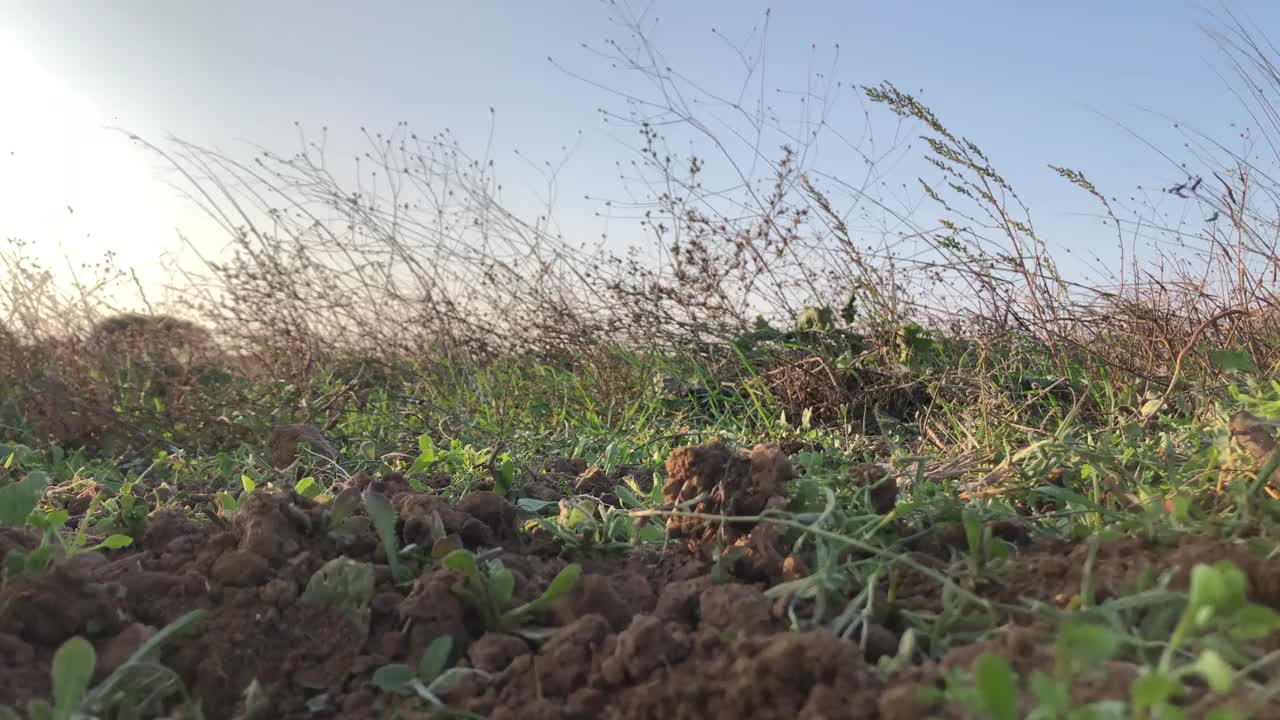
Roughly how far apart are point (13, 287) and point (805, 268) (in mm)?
4032

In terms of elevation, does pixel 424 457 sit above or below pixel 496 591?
above

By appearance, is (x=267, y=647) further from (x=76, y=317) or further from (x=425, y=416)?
(x=76, y=317)

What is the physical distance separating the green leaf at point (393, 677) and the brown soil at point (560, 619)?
21 mm

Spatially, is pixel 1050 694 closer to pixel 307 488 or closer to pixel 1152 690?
pixel 1152 690

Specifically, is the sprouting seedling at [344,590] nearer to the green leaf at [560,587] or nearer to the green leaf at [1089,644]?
the green leaf at [560,587]

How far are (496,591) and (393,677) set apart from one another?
0.60ft

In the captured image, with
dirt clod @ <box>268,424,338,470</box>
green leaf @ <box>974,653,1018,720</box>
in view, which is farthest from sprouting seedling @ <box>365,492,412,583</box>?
dirt clod @ <box>268,424,338,470</box>

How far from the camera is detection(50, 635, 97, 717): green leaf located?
3.09 feet

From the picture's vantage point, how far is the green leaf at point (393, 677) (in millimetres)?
1060

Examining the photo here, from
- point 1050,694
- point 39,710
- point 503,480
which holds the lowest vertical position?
point 39,710

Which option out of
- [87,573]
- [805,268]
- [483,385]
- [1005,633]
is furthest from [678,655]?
[483,385]

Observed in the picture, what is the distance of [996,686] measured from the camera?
66 centimetres

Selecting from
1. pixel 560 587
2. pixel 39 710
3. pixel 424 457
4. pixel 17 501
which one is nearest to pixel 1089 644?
pixel 560 587

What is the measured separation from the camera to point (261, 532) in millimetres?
1334
